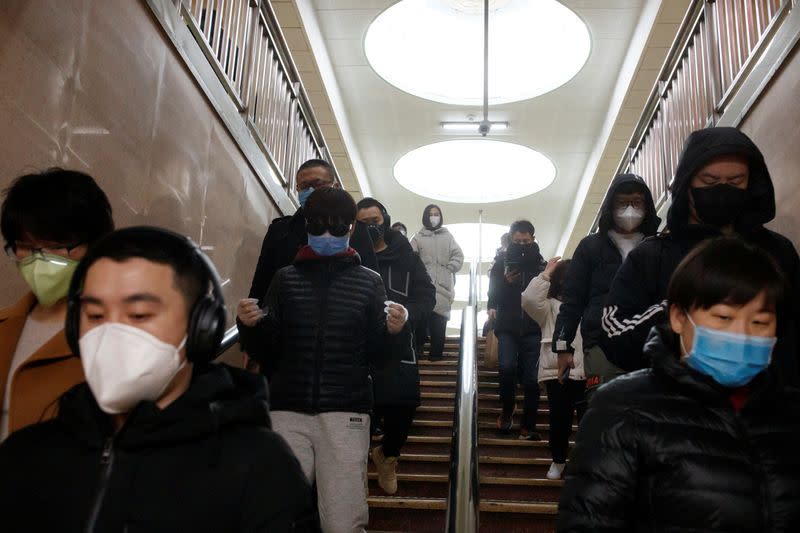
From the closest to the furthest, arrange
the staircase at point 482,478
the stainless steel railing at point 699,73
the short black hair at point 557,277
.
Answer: the staircase at point 482,478, the stainless steel railing at point 699,73, the short black hair at point 557,277

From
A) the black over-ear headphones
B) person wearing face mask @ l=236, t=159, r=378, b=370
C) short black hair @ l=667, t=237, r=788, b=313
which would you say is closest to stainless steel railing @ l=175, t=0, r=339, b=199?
person wearing face mask @ l=236, t=159, r=378, b=370

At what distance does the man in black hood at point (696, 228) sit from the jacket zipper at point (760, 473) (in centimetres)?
78

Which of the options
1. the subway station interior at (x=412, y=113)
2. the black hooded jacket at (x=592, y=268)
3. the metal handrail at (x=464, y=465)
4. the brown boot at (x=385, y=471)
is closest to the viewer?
the metal handrail at (x=464, y=465)

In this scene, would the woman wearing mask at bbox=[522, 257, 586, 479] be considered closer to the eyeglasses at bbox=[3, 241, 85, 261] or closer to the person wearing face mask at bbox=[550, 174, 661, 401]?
the person wearing face mask at bbox=[550, 174, 661, 401]

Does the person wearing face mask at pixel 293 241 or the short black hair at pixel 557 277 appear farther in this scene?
the short black hair at pixel 557 277

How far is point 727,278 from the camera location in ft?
6.00

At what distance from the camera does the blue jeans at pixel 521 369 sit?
5281mm

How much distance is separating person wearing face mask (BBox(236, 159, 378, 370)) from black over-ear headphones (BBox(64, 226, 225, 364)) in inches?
83.5

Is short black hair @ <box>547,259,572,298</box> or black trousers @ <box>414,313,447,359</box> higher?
A: short black hair @ <box>547,259,572,298</box>

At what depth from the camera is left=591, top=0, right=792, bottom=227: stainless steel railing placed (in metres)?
4.64

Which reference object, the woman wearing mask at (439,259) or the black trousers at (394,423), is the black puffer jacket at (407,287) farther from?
the woman wearing mask at (439,259)

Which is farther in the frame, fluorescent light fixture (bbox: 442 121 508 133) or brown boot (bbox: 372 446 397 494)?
fluorescent light fixture (bbox: 442 121 508 133)

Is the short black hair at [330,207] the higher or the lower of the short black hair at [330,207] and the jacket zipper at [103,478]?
the higher

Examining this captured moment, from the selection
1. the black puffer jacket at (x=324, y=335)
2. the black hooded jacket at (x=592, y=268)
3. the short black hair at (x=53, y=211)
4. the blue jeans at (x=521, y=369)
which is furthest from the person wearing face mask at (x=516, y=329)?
the short black hair at (x=53, y=211)
